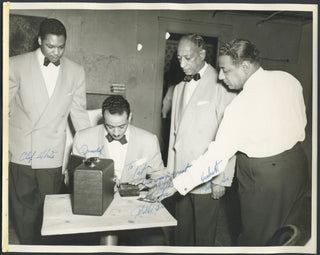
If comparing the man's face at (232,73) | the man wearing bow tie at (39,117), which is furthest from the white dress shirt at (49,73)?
the man's face at (232,73)

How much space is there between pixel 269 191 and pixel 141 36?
125 cm

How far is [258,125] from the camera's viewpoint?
1.53 metres

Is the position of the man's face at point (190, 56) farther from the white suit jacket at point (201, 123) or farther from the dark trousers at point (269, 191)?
the dark trousers at point (269, 191)

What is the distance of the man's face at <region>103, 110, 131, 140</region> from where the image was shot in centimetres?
169

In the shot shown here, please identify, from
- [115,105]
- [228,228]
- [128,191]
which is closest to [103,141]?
[115,105]

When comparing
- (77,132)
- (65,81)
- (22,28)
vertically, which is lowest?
(77,132)

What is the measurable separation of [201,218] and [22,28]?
1.59m

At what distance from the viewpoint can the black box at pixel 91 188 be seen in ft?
4.12

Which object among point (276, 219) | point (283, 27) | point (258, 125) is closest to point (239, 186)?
point (276, 219)

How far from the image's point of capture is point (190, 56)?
170 cm

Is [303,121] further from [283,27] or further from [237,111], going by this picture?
[283,27]

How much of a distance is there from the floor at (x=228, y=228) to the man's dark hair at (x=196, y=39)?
2.97ft
